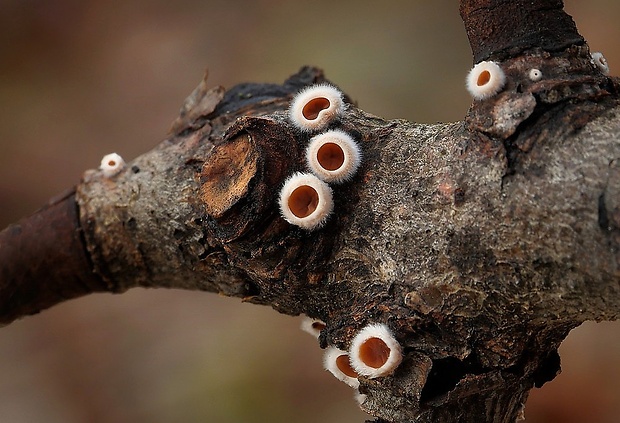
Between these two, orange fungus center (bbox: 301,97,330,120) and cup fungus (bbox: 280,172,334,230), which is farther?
orange fungus center (bbox: 301,97,330,120)

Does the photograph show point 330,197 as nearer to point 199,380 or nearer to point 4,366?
point 199,380

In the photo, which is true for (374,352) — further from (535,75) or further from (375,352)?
(535,75)

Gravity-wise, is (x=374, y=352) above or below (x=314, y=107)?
below

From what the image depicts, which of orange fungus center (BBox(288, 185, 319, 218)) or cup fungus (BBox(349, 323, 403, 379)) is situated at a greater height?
orange fungus center (BBox(288, 185, 319, 218))

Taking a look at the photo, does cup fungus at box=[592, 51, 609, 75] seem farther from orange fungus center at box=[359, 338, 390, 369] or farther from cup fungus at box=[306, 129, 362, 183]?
orange fungus center at box=[359, 338, 390, 369]

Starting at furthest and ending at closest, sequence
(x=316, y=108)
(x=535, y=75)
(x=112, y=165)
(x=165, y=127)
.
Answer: (x=165, y=127) → (x=112, y=165) → (x=316, y=108) → (x=535, y=75)

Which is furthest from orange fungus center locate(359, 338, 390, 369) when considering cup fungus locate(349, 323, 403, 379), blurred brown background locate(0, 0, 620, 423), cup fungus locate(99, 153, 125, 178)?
blurred brown background locate(0, 0, 620, 423)

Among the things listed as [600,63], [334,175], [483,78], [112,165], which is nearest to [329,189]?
[334,175]
